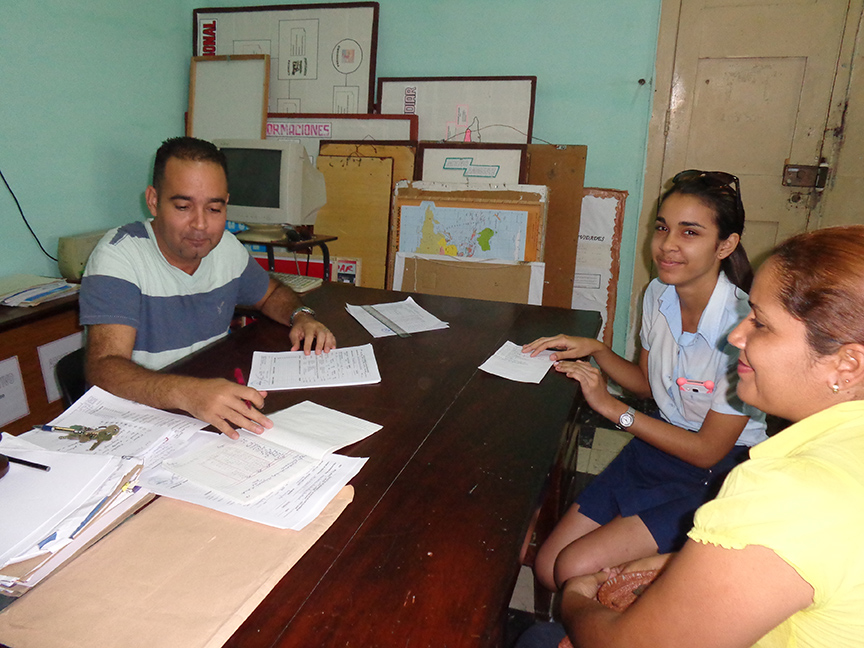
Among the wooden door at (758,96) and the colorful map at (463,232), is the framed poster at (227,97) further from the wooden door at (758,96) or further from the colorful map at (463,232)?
the wooden door at (758,96)

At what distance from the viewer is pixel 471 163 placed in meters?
3.27

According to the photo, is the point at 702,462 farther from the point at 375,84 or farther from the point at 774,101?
the point at 375,84

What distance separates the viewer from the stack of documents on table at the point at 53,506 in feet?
2.40

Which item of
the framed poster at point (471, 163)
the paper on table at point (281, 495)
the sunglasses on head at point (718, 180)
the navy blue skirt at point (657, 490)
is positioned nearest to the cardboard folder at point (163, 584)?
the paper on table at point (281, 495)

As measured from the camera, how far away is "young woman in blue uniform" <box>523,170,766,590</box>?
4.47ft

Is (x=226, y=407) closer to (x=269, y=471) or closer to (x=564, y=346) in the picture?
(x=269, y=471)

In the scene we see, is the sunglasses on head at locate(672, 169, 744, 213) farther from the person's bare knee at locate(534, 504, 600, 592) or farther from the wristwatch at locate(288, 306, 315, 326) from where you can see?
the wristwatch at locate(288, 306, 315, 326)

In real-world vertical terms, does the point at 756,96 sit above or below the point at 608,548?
above

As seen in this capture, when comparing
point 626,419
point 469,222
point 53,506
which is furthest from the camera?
point 469,222

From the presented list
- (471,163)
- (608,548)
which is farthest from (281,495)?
(471,163)

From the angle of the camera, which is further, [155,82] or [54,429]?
[155,82]

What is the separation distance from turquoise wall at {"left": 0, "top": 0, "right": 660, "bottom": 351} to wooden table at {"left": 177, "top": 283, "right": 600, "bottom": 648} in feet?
6.20

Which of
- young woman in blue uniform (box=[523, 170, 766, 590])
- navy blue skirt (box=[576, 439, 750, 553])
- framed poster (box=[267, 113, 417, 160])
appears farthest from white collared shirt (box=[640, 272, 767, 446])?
framed poster (box=[267, 113, 417, 160])

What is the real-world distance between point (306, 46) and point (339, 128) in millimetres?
558
